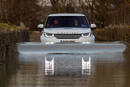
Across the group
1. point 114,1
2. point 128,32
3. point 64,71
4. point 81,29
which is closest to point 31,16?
point 114,1

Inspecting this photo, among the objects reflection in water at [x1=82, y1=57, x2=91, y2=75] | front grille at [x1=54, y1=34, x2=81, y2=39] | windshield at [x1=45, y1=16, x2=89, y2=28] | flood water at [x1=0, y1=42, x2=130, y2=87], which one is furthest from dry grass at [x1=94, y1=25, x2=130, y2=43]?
flood water at [x1=0, y1=42, x2=130, y2=87]

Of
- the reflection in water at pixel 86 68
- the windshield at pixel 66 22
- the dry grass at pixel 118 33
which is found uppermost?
the reflection in water at pixel 86 68

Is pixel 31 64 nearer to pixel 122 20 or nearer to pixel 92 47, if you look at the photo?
pixel 92 47

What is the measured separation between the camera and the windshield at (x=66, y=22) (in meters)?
24.2

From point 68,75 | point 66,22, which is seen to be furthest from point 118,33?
point 68,75

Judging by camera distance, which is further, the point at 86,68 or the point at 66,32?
the point at 66,32

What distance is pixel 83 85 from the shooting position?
11.4m

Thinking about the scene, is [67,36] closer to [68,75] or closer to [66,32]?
[66,32]

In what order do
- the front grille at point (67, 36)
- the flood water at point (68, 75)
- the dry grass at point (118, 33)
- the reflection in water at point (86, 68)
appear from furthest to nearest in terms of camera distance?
the dry grass at point (118, 33)
the front grille at point (67, 36)
the reflection in water at point (86, 68)
the flood water at point (68, 75)

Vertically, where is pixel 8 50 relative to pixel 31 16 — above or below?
above

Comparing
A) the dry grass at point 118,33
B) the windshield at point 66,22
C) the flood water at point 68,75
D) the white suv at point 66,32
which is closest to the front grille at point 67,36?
the white suv at point 66,32

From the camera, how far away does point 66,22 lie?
80.0 ft

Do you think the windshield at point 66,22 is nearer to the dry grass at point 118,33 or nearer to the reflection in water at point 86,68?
the reflection in water at point 86,68

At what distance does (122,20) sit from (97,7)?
1605 cm
